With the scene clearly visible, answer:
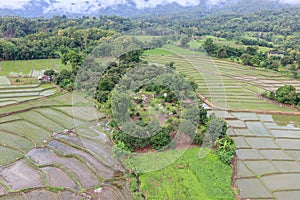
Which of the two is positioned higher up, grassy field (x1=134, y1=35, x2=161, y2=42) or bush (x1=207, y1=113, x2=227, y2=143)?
grassy field (x1=134, y1=35, x2=161, y2=42)

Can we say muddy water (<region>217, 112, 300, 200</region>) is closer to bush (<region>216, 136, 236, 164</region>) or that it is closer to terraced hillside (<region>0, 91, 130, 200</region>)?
bush (<region>216, 136, 236, 164</region>)

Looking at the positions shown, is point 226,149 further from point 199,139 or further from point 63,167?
point 63,167

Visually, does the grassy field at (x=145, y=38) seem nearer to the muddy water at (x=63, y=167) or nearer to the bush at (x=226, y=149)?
the muddy water at (x=63, y=167)

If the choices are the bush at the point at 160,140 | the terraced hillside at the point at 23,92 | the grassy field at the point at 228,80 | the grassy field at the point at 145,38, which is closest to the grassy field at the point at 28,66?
the terraced hillside at the point at 23,92

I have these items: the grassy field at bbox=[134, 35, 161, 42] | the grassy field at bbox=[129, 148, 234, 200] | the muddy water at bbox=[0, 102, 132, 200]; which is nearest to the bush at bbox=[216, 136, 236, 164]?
the grassy field at bbox=[129, 148, 234, 200]

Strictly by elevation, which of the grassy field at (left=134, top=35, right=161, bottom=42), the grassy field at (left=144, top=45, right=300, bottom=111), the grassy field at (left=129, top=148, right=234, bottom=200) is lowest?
the grassy field at (left=129, top=148, right=234, bottom=200)

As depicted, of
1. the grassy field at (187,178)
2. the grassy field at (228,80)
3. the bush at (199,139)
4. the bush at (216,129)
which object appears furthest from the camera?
the grassy field at (228,80)
